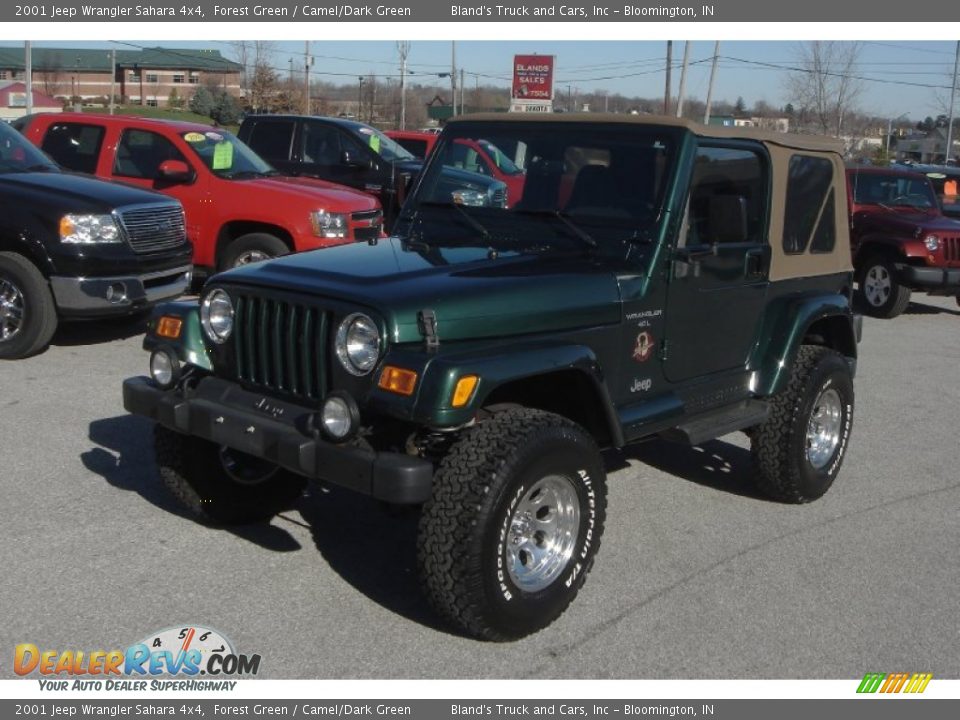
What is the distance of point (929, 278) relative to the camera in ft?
43.0

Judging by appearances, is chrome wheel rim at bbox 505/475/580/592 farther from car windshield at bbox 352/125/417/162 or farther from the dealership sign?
the dealership sign

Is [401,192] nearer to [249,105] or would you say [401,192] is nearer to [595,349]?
[595,349]

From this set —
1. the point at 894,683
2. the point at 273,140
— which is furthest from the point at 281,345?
the point at 273,140

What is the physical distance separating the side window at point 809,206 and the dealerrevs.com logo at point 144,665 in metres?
3.59

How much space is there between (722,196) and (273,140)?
9580mm

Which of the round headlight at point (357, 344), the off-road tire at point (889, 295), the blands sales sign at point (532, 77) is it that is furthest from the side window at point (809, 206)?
the blands sales sign at point (532, 77)

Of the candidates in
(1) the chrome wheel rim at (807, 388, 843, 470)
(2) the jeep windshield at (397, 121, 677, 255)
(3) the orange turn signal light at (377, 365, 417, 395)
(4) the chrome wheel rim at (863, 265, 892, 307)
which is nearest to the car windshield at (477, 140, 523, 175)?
(2) the jeep windshield at (397, 121, 677, 255)

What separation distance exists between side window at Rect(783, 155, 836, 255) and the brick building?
62.1 meters

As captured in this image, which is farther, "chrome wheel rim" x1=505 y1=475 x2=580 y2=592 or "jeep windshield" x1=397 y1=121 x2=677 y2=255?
"jeep windshield" x1=397 y1=121 x2=677 y2=255

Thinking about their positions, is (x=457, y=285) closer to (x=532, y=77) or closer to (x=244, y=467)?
(x=244, y=467)

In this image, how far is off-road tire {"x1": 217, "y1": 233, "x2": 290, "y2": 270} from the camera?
32.9ft

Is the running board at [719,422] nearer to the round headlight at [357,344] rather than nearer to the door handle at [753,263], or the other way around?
the door handle at [753,263]

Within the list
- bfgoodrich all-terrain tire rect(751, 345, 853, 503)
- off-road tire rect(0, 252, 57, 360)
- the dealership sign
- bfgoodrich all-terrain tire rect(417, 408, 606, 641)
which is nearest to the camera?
bfgoodrich all-terrain tire rect(417, 408, 606, 641)

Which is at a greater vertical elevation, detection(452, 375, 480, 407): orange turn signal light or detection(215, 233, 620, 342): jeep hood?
detection(215, 233, 620, 342): jeep hood
